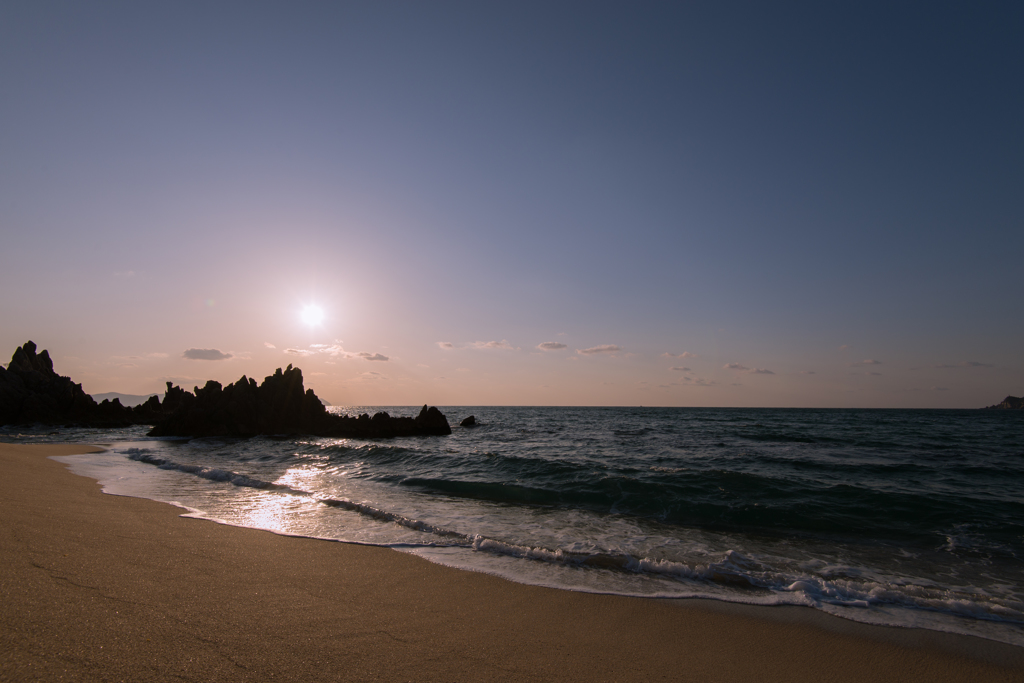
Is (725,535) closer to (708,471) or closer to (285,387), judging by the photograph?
(708,471)

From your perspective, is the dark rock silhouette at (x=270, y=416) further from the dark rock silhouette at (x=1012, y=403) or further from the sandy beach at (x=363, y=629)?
the dark rock silhouette at (x=1012, y=403)

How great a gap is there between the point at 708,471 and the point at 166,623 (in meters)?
15.7

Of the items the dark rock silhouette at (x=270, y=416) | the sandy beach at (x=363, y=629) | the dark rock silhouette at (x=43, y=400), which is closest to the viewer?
the sandy beach at (x=363, y=629)

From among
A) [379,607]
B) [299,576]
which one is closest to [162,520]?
[299,576]

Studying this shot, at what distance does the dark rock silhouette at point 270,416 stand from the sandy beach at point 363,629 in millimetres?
33014

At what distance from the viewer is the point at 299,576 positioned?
5.87 metres

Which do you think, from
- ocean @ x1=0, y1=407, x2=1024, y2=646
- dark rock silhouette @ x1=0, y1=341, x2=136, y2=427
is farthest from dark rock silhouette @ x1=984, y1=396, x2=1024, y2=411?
dark rock silhouette @ x1=0, y1=341, x2=136, y2=427

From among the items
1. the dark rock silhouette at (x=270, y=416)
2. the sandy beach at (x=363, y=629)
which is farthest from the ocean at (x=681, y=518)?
the dark rock silhouette at (x=270, y=416)

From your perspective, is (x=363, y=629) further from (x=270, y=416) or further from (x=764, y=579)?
(x=270, y=416)

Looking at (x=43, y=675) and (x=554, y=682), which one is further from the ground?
(x=43, y=675)

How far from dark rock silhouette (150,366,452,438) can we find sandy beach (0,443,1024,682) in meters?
33.0

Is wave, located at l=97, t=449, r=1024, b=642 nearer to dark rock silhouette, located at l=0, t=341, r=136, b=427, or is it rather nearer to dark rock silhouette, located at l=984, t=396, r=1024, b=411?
dark rock silhouette, located at l=0, t=341, r=136, b=427

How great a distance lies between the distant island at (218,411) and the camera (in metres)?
35.7

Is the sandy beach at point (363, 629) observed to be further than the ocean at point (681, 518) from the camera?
No
